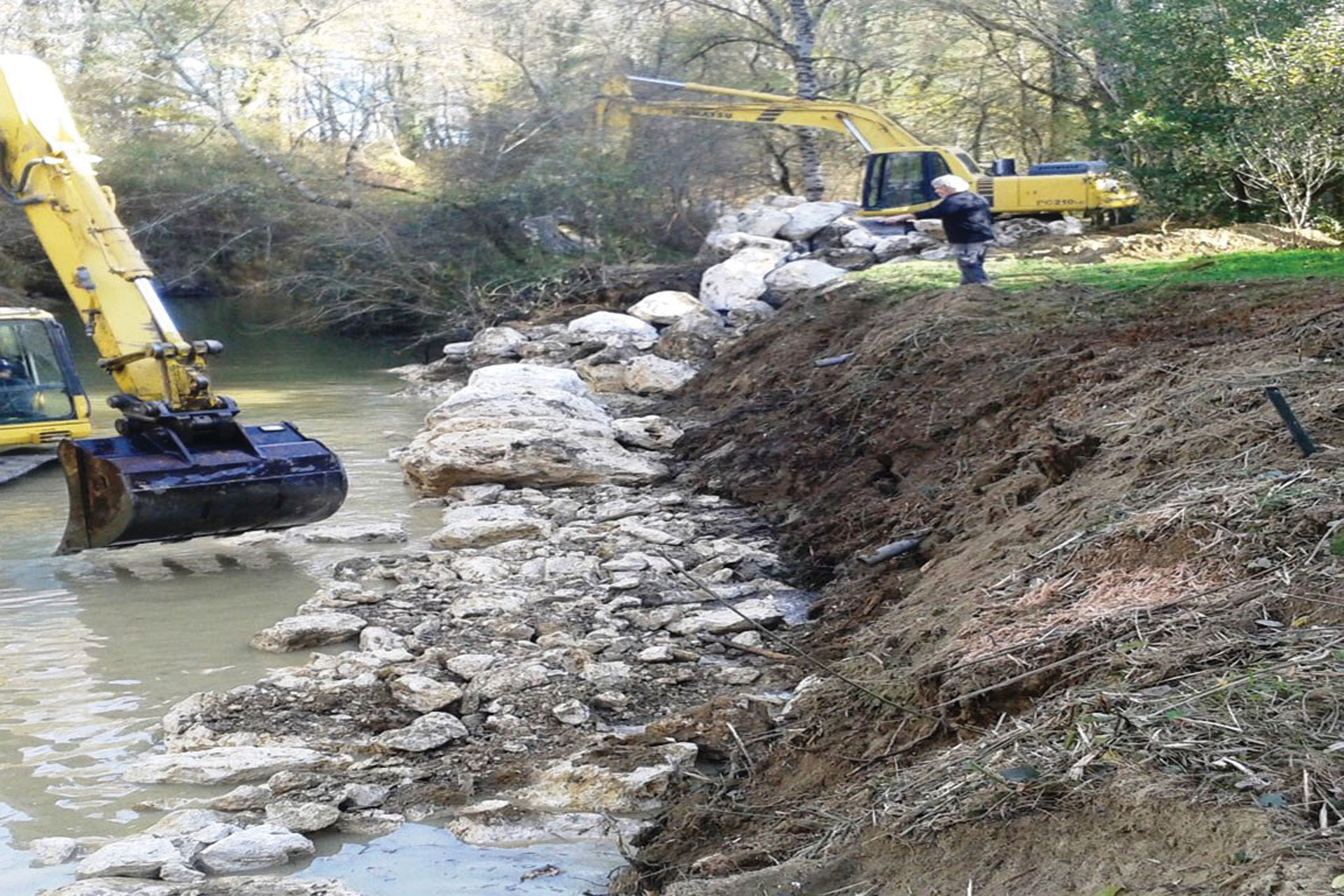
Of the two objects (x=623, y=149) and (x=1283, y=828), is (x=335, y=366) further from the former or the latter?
(x=1283, y=828)

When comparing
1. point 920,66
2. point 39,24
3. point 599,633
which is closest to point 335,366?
point 39,24

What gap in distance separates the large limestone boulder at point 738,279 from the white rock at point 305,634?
1351 cm

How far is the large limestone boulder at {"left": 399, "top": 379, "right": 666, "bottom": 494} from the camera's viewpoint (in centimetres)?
1359

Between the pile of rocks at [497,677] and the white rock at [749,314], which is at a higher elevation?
the white rock at [749,314]

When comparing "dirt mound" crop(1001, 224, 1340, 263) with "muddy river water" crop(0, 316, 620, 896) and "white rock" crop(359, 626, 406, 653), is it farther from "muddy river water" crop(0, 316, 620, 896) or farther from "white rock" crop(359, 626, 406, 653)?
"white rock" crop(359, 626, 406, 653)

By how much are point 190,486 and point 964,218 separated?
8965 millimetres

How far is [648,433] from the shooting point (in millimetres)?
15422

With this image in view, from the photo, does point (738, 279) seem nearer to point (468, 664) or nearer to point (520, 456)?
point (520, 456)

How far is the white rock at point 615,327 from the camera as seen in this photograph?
22.0 meters

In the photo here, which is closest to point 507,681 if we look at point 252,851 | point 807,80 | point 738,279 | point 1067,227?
point 252,851

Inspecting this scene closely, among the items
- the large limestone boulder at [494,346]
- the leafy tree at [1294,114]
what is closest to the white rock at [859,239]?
the large limestone boulder at [494,346]

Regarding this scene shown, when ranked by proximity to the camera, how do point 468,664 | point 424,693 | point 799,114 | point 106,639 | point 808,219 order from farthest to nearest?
point 799,114, point 808,219, point 106,639, point 468,664, point 424,693

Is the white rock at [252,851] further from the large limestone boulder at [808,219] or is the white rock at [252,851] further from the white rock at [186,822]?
the large limestone boulder at [808,219]

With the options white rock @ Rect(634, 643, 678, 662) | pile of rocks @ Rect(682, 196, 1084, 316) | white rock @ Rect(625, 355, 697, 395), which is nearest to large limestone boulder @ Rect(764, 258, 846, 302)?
pile of rocks @ Rect(682, 196, 1084, 316)
